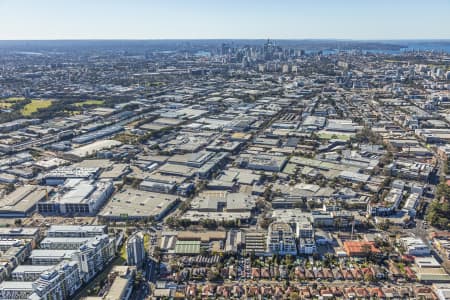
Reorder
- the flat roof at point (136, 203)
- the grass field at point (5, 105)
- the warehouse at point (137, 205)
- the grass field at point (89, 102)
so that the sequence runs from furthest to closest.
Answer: the grass field at point (89, 102) → the grass field at point (5, 105) → the flat roof at point (136, 203) → the warehouse at point (137, 205)

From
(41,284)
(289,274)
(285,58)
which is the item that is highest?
(285,58)

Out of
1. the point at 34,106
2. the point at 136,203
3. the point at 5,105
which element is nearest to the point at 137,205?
the point at 136,203

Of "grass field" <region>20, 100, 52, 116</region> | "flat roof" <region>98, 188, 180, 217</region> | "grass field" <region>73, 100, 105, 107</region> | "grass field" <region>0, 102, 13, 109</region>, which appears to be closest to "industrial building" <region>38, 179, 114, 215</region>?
"flat roof" <region>98, 188, 180, 217</region>

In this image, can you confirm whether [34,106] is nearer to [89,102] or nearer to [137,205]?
[89,102]

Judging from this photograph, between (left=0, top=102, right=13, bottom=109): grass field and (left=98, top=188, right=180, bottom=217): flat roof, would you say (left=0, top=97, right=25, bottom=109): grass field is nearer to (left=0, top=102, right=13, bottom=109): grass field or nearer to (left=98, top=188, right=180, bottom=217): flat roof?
(left=0, top=102, right=13, bottom=109): grass field

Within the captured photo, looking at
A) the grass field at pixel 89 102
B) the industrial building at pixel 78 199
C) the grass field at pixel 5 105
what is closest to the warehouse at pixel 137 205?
the industrial building at pixel 78 199

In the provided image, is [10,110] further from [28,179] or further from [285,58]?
[285,58]

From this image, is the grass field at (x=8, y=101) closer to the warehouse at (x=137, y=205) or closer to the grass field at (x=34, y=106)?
the grass field at (x=34, y=106)

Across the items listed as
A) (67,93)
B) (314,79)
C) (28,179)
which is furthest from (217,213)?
(314,79)

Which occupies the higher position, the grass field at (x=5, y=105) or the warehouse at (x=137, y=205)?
the grass field at (x=5, y=105)
